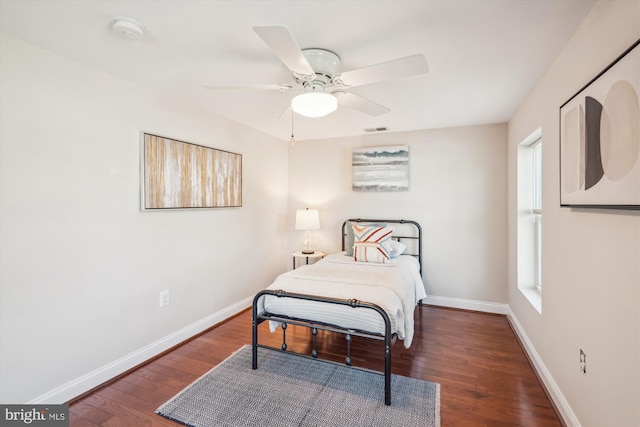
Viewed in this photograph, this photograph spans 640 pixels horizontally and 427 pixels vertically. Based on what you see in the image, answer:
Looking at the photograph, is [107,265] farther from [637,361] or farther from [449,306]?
[449,306]

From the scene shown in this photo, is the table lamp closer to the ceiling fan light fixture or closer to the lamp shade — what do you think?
the lamp shade

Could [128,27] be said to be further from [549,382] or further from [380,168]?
[549,382]

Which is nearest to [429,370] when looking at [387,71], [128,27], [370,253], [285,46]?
[370,253]

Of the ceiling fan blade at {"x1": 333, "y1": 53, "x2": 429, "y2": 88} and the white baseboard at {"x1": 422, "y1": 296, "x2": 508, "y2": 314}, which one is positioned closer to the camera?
the ceiling fan blade at {"x1": 333, "y1": 53, "x2": 429, "y2": 88}

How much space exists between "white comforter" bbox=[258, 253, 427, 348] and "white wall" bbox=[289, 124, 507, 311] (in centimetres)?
107

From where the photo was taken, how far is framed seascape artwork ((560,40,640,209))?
3.82 feet

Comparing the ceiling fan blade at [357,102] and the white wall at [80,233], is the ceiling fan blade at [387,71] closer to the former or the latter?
the ceiling fan blade at [357,102]

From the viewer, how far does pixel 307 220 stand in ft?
14.1

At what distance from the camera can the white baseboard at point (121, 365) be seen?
6.68 ft

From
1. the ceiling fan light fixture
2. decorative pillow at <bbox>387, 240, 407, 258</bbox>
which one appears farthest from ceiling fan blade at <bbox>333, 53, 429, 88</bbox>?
Answer: decorative pillow at <bbox>387, 240, 407, 258</bbox>

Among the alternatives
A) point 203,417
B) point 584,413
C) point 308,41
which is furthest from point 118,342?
point 584,413

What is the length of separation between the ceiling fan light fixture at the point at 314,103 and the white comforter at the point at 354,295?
1.36 metres

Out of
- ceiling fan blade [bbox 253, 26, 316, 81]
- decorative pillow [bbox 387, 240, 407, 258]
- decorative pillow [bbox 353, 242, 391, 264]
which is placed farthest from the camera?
decorative pillow [bbox 387, 240, 407, 258]

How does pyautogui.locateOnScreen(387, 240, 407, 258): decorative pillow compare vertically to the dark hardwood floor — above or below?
above
